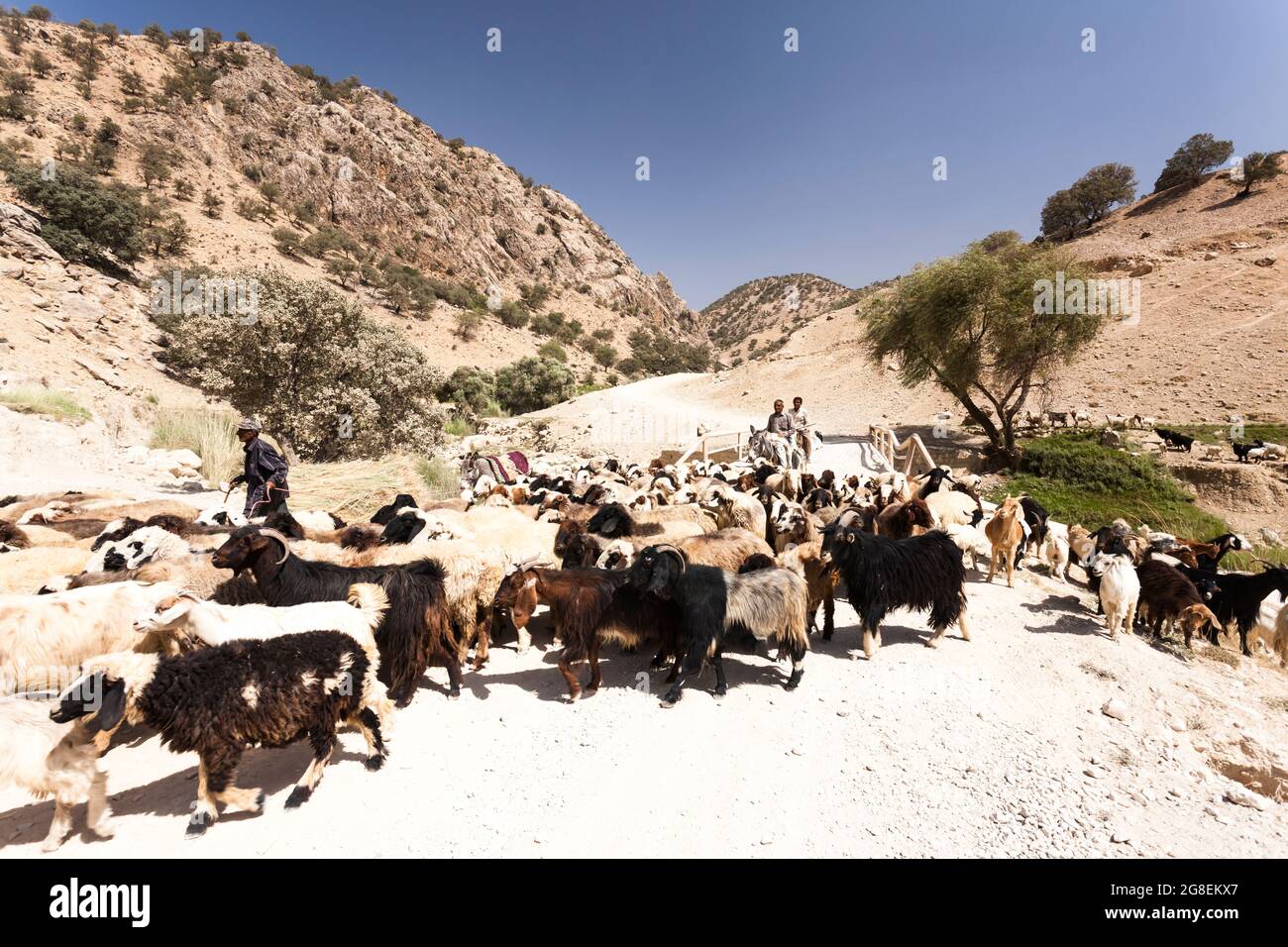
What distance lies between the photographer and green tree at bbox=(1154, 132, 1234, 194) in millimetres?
45656

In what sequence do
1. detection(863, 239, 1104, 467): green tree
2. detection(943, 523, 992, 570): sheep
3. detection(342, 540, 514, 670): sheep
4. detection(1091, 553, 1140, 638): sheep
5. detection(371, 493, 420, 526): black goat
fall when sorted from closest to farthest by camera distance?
1. detection(342, 540, 514, 670): sheep
2. detection(1091, 553, 1140, 638): sheep
3. detection(371, 493, 420, 526): black goat
4. detection(943, 523, 992, 570): sheep
5. detection(863, 239, 1104, 467): green tree

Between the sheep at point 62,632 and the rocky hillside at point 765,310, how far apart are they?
2615 inches

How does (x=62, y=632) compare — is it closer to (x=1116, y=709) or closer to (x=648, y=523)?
(x=648, y=523)

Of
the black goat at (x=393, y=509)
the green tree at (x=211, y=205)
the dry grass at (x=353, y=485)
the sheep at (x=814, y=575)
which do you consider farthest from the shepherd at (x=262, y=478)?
the green tree at (x=211, y=205)

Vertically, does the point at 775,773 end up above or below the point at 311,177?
below

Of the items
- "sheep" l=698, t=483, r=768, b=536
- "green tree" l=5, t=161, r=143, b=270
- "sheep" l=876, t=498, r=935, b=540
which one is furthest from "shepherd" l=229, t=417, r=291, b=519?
"green tree" l=5, t=161, r=143, b=270

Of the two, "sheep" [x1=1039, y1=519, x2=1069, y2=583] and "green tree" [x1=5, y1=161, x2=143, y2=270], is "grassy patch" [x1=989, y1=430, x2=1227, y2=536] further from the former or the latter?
"green tree" [x1=5, y1=161, x2=143, y2=270]

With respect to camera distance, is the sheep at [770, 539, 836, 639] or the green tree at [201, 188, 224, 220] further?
the green tree at [201, 188, 224, 220]

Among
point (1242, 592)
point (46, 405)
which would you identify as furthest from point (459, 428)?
point (1242, 592)

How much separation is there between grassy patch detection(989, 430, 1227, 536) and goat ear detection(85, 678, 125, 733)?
62.7ft

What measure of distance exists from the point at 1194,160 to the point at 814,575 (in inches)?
2710

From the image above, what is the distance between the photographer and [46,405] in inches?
460

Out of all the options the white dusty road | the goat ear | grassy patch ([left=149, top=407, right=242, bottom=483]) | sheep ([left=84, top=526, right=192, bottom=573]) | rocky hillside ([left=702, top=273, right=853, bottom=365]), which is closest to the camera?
the goat ear
